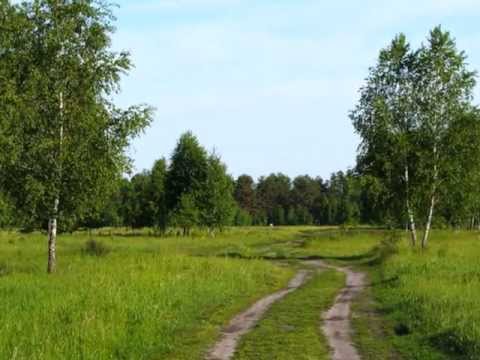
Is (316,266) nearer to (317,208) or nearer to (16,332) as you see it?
(16,332)

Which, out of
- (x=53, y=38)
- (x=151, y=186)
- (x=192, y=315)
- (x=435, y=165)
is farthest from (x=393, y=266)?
(x=151, y=186)

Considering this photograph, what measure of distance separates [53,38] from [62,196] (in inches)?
272

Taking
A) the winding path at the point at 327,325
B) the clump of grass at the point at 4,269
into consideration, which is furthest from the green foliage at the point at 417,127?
the clump of grass at the point at 4,269

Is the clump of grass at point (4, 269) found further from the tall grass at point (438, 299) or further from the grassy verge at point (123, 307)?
the tall grass at point (438, 299)

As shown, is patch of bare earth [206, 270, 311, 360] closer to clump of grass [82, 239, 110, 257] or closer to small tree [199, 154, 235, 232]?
clump of grass [82, 239, 110, 257]

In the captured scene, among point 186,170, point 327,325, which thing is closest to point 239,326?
point 327,325

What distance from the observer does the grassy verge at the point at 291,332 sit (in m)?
13.3

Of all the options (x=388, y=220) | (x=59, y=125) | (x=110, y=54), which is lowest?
(x=388, y=220)

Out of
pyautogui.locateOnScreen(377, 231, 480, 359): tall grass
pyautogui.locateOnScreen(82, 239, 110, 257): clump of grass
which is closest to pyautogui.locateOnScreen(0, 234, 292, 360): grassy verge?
pyautogui.locateOnScreen(377, 231, 480, 359): tall grass

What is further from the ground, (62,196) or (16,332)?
(62,196)

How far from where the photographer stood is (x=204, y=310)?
1981 centimetres

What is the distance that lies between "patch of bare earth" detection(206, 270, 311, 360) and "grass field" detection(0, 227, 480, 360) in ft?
0.97

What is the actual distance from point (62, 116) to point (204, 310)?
12896 millimetres

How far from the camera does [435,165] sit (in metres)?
42.6
